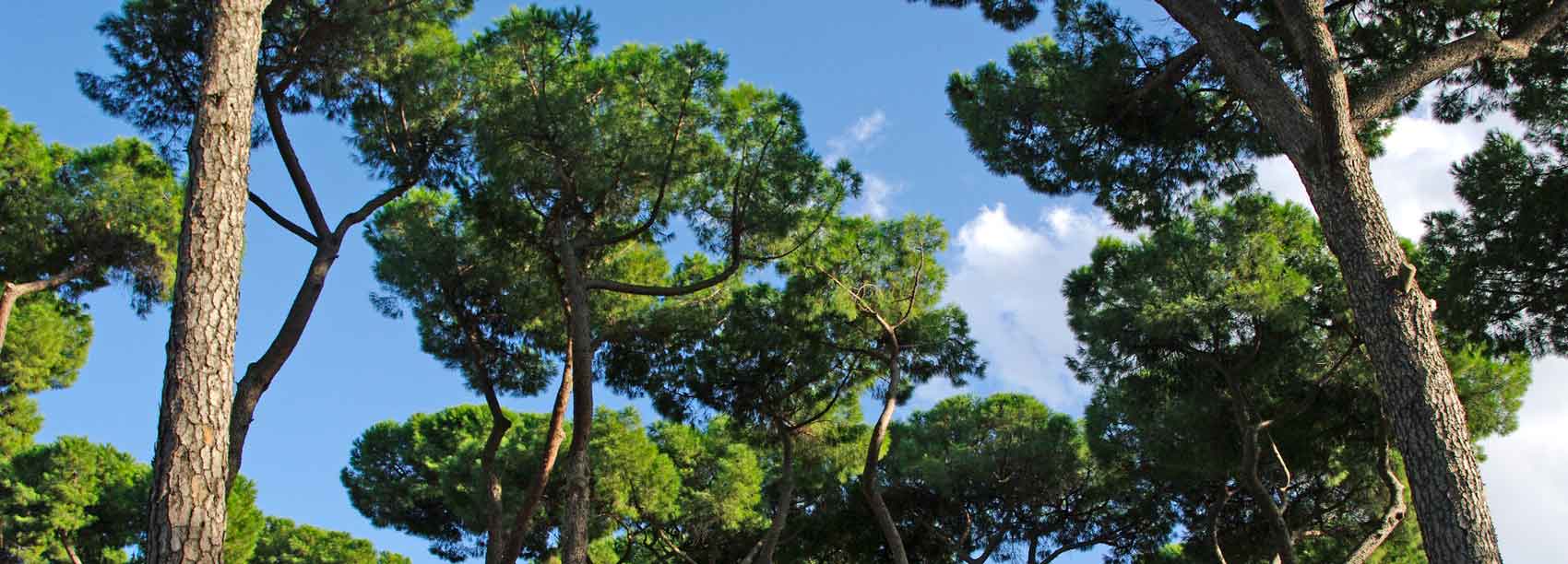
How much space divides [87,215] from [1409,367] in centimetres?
1155

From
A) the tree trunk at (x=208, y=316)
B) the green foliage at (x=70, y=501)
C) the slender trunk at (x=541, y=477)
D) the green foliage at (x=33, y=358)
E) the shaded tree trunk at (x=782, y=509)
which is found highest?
the green foliage at (x=33, y=358)

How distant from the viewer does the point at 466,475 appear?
46.4 ft

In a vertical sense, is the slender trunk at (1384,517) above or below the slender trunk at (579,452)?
above

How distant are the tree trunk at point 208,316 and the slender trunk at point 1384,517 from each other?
8978 mm

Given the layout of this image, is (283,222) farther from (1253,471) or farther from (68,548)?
(68,548)

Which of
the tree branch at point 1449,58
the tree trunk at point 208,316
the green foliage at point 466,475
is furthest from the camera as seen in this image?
the green foliage at point 466,475

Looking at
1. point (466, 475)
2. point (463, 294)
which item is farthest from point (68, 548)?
point (463, 294)

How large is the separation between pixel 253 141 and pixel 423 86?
4.38 ft

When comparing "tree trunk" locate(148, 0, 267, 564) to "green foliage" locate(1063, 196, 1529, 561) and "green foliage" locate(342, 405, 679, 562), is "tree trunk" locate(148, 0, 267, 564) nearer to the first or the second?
"green foliage" locate(1063, 196, 1529, 561)

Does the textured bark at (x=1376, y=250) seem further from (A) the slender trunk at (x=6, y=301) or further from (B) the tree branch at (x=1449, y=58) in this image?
(A) the slender trunk at (x=6, y=301)

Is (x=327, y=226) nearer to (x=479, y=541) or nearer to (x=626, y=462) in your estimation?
(x=626, y=462)

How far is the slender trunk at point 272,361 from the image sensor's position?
21.0 feet

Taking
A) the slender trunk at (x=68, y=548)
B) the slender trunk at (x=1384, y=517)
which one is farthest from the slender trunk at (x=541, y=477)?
the slender trunk at (x=68, y=548)

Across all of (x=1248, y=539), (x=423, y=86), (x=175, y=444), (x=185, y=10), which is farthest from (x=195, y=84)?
(x=1248, y=539)
